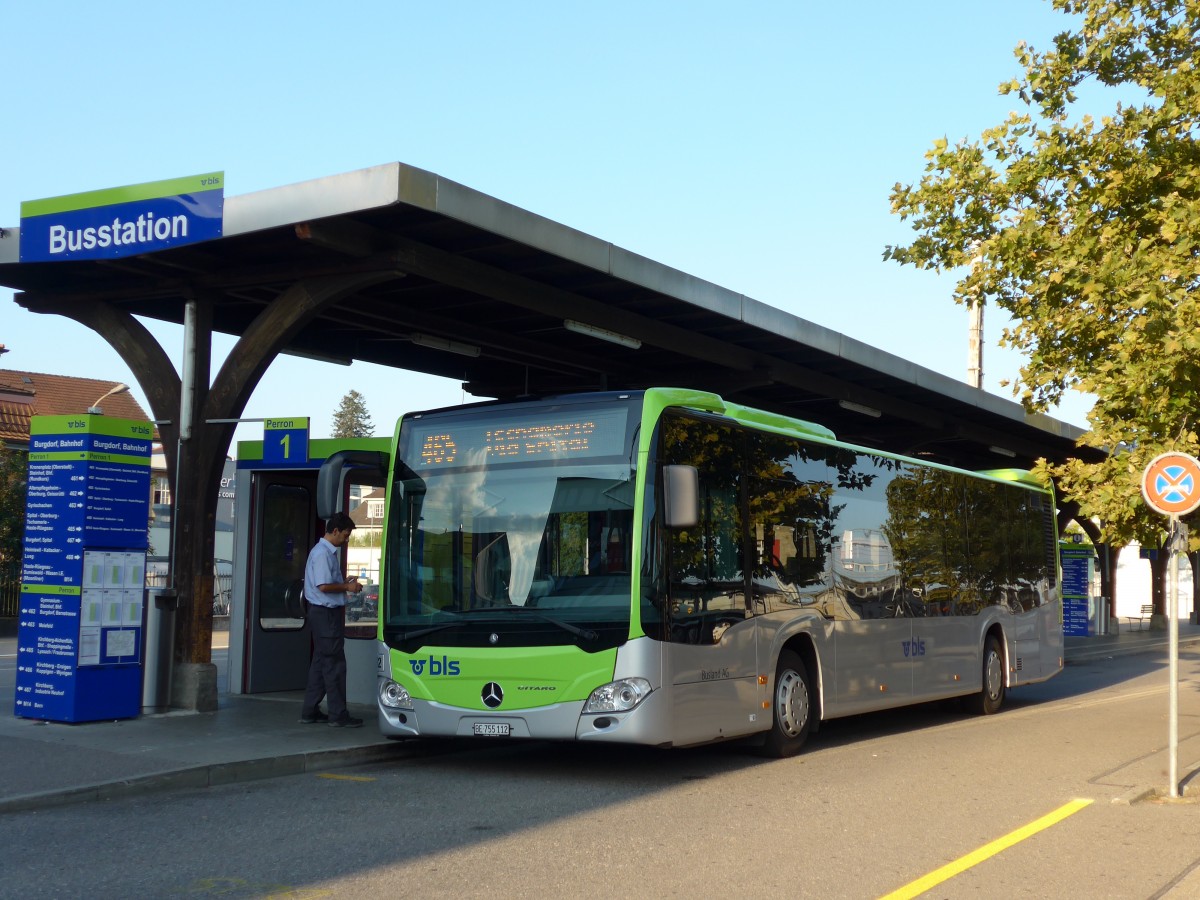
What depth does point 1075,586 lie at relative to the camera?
126 feet

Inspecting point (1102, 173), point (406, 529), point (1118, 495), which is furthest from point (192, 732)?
point (1102, 173)

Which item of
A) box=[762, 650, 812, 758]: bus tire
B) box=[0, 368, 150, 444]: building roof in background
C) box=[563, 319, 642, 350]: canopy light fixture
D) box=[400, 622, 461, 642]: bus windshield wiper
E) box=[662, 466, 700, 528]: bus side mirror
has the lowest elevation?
box=[762, 650, 812, 758]: bus tire

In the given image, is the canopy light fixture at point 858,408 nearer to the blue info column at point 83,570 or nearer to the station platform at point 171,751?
the station platform at point 171,751

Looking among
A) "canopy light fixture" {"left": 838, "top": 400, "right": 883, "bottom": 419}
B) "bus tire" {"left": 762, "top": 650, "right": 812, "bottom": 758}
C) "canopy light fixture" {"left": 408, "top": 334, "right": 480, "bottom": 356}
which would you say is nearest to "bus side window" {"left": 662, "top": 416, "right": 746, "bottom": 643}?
"bus tire" {"left": 762, "top": 650, "right": 812, "bottom": 758}

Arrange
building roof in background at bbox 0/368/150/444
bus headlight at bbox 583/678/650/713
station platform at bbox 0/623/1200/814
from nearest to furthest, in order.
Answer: station platform at bbox 0/623/1200/814, bus headlight at bbox 583/678/650/713, building roof in background at bbox 0/368/150/444

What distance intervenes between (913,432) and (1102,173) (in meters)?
14.9

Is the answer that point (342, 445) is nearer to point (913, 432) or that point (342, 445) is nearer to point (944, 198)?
point (944, 198)

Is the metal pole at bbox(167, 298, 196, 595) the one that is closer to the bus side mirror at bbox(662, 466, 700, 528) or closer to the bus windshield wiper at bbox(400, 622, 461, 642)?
the bus windshield wiper at bbox(400, 622, 461, 642)

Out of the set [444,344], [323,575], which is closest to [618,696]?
[323,575]

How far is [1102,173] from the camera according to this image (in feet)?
43.7

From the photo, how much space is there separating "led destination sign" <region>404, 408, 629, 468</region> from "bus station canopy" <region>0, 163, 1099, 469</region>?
6.23ft

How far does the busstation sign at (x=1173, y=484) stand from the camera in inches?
394

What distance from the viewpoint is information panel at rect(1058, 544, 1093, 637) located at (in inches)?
1489

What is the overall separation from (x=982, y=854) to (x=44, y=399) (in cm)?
5653
